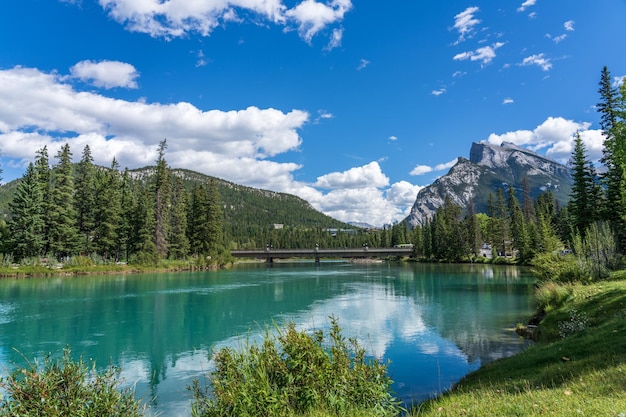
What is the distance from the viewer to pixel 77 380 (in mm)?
6570

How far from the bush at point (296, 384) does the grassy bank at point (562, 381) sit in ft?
3.40

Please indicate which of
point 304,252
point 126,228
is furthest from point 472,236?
point 126,228

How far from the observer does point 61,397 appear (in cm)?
637

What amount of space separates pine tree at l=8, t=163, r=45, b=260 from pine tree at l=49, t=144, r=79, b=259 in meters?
2.16

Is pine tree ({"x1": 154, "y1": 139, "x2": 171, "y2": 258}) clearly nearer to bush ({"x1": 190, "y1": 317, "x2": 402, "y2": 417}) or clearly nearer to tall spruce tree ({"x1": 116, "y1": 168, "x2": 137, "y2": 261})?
tall spruce tree ({"x1": 116, "y1": 168, "x2": 137, "y2": 261})

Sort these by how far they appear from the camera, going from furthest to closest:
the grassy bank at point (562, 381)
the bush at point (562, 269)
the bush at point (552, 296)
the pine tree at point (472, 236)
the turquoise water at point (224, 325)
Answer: the pine tree at point (472, 236) < the bush at point (562, 269) < the bush at point (552, 296) < the turquoise water at point (224, 325) < the grassy bank at point (562, 381)

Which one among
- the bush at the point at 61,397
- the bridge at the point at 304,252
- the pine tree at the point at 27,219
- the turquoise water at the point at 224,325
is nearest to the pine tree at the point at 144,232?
the pine tree at the point at 27,219

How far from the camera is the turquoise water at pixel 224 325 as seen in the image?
15383 mm

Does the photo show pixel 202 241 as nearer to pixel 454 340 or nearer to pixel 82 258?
pixel 82 258

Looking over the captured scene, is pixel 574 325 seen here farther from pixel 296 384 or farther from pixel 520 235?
pixel 520 235

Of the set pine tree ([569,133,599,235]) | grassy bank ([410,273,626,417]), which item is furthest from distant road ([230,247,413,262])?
grassy bank ([410,273,626,417])

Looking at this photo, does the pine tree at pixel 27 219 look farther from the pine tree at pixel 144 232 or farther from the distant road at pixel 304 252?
the distant road at pixel 304 252

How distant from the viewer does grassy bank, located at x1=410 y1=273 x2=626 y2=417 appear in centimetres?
641

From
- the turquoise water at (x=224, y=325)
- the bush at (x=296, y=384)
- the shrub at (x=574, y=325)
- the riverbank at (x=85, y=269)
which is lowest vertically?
the turquoise water at (x=224, y=325)
